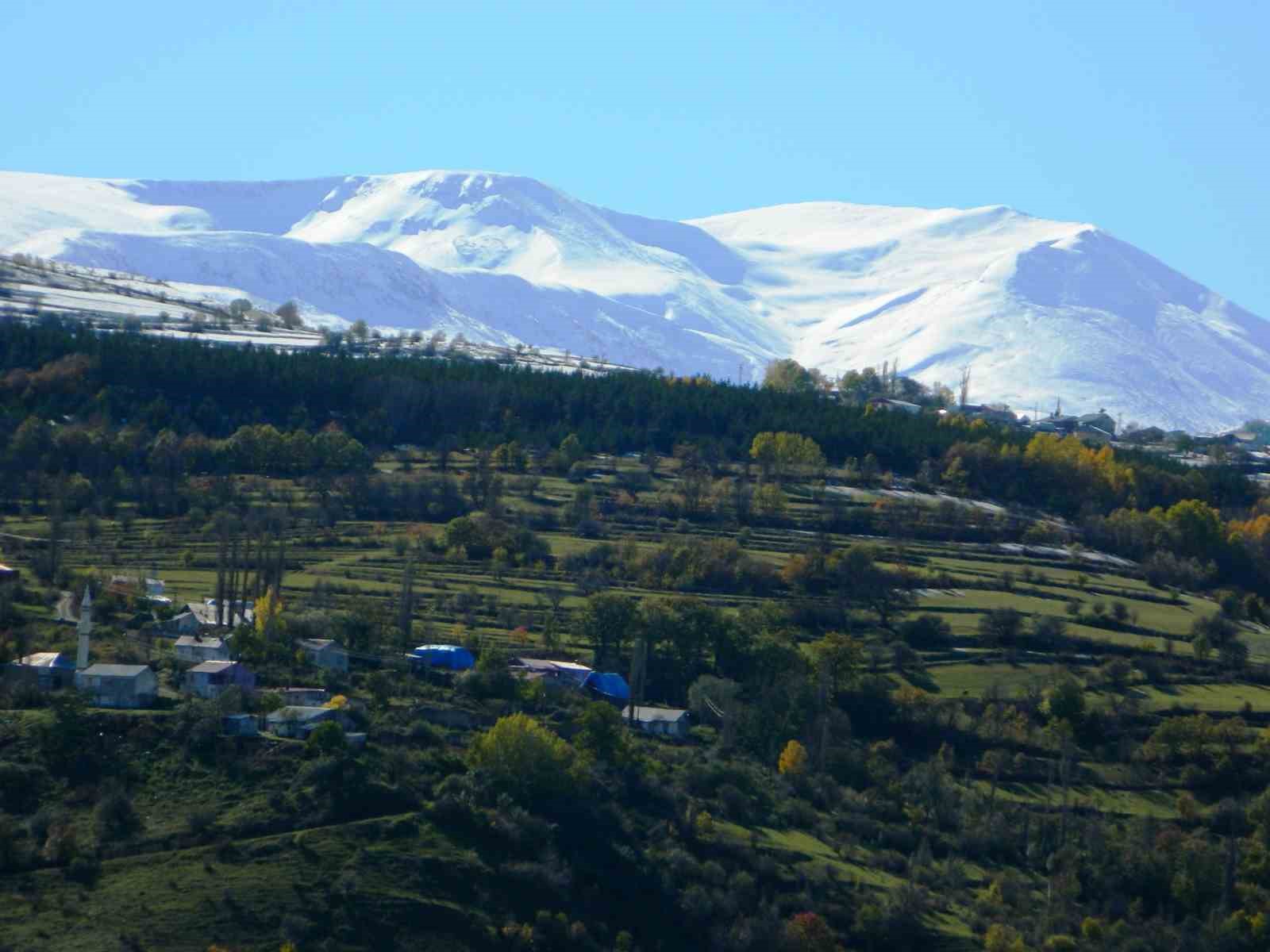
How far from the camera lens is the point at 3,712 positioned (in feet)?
153

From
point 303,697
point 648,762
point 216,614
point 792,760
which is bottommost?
point 792,760

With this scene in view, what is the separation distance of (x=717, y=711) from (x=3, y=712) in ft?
73.1

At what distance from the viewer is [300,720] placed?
49.2 metres

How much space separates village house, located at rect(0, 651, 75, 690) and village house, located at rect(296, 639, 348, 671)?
24.6 ft

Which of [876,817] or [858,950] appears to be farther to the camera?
[876,817]

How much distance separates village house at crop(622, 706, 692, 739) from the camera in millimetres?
58188

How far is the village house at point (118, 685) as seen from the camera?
48.4 m

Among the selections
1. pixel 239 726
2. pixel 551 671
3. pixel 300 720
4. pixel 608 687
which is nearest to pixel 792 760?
pixel 608 687

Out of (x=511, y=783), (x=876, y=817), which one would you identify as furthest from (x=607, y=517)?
(x=511, y=783)

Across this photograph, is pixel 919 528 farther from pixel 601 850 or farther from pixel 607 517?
pixel 601 850

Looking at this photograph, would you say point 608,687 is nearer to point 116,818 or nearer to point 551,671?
point 551,671

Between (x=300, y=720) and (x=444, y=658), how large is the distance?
10330 millimetres

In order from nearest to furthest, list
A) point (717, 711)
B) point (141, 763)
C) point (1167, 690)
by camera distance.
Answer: point (141, 763) < point (717, 711) < point (1167, 690)

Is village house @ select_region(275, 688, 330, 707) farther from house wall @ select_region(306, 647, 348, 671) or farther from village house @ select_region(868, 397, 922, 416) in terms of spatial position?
village house @ select_region(868, 397, 922, 416)
